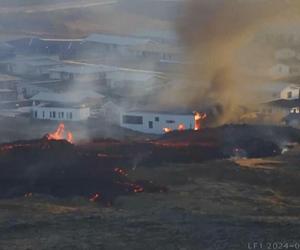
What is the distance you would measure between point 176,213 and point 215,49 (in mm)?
23554

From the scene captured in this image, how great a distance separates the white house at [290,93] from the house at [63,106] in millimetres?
12639

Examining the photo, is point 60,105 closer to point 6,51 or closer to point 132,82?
point 132,82

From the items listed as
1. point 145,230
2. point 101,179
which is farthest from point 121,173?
point 145,230

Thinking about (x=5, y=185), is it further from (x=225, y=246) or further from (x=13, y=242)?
(x=225, y=246)

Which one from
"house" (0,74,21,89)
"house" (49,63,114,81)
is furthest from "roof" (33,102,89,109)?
"house" (49,63,114,81)

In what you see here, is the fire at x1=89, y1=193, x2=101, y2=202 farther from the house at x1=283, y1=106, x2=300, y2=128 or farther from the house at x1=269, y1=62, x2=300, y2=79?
the house at x1=269, y1=62, x2=300, y2=79

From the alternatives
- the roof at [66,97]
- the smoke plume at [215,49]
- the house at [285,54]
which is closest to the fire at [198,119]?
the smoke plume at [215,49]

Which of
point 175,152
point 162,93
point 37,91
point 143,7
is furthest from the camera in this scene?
point 143,7

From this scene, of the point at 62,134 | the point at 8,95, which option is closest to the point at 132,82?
the point at 8,95

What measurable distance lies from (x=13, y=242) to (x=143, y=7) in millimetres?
82554

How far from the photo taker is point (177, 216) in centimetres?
2450

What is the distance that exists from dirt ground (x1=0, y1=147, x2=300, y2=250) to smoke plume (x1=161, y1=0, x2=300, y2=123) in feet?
49.8

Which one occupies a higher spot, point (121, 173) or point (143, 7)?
point (143, 7)

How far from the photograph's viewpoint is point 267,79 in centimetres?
6003
